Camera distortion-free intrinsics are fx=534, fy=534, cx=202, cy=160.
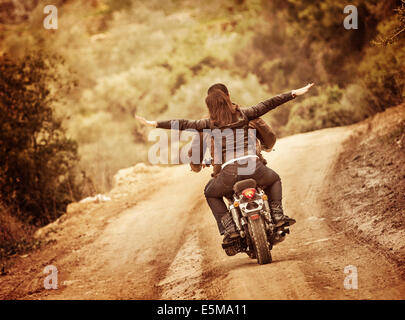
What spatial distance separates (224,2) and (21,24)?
61.5 feet

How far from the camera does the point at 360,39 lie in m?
25.2

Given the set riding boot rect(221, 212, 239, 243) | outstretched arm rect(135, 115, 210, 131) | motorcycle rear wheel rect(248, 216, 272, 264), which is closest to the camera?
motorcycle rear wheel rect(248, 216, 272, 264)

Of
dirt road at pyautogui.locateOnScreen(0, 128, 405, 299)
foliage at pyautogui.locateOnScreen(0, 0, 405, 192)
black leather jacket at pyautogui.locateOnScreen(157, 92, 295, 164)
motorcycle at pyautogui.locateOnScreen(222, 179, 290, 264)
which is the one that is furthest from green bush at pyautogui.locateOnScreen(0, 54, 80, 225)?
black leather jacket at pyautogui.locateOnScreen(157, 92, 295, 164)

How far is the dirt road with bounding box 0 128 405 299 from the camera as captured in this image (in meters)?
5.68

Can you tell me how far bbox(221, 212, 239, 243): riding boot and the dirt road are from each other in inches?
16.9

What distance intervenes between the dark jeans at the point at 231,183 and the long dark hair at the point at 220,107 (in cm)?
53

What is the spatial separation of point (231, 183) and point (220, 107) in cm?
90

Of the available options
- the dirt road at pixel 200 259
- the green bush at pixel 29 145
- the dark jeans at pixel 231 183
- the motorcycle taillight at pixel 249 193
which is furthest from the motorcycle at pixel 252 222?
the green bush at pixel 29 145

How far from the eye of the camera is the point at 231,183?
6.23m

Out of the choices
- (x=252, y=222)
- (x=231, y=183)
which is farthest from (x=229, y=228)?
(x=231, y=183)

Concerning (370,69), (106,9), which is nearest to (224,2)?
(106,9)

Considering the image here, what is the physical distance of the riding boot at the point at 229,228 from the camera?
6.27 meters

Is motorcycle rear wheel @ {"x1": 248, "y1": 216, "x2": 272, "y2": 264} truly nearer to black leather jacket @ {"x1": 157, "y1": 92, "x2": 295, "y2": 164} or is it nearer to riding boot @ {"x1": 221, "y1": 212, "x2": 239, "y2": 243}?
riding boot @ {"x1": 221, "y1": 212, "x2": 239, "y2": 243}

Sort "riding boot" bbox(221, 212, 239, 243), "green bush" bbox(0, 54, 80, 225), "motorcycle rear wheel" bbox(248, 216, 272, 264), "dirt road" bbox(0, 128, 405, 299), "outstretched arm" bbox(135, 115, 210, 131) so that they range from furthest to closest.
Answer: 1. "green bush" bbox(0, 54, 80, 225)
2. "riding boot" bbox(221, 212, 239, 243)
3. "outstretched arm" bbox(135, 115, 210, 131)
4. "motorcycle rear wheel" bbox(248, 216, 272, 264)
5. "dirt road" bbox(0, 128, 405, 299)
